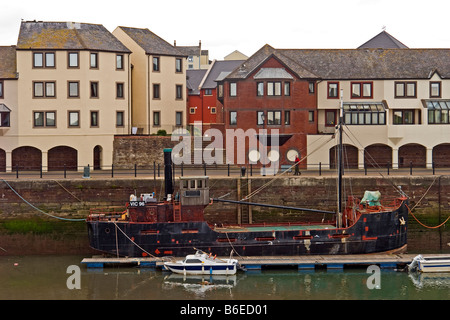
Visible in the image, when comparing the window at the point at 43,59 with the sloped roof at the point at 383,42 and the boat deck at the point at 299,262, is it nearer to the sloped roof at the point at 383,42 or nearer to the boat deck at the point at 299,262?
the boat deck at the point at 299,262

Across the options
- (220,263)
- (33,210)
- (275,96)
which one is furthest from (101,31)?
(220,263)

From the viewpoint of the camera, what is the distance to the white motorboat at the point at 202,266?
3181cm

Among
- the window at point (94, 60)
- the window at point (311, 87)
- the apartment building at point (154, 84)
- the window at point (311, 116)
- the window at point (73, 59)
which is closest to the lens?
the window at point (73, 59)

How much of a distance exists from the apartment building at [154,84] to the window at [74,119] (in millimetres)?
5098

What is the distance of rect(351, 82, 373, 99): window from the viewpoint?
163ft

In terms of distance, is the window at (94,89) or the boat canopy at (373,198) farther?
the window at (94,89)

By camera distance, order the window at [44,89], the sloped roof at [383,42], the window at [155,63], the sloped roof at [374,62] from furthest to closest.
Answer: the sloped roof at [383,42] → the window at [155,63] → the sloped roof at [374,62] → the window at [44,89]

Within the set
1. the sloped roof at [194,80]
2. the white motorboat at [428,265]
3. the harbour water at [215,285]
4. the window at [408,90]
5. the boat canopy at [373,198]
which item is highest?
the sloped roof at [194,80]

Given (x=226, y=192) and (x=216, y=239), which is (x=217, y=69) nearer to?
(x=226, y=192)

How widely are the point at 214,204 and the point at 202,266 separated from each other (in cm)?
692

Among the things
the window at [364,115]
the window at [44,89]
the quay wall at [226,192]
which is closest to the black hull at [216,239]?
the quay wall at [226,192]

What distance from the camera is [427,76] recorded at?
49312 millimetres

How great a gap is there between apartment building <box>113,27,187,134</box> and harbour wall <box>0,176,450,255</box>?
13.6 metres
